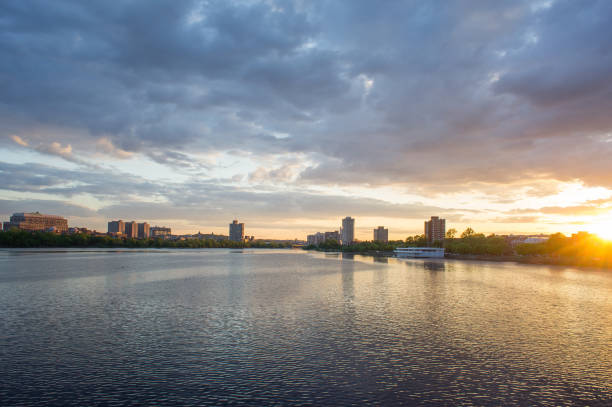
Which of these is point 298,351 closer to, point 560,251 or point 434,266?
point 434,266

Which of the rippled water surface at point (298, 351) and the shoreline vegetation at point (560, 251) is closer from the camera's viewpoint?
the rippled water surface at point (298, 351)

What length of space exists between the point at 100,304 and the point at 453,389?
34107 millimetres

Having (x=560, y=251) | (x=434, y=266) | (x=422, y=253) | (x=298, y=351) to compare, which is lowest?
(x=434, y=266)

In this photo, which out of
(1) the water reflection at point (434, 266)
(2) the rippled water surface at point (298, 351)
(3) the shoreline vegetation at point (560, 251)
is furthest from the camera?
(3) the shoreline vegetation at point (560, 251)

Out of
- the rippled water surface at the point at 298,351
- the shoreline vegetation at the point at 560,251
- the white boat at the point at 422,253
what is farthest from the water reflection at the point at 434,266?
the rippled water surface at the point at 298,351

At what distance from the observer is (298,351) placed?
78.1 feet

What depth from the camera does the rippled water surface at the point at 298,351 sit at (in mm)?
17625

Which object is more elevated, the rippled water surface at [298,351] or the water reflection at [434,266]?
the rippled water surface at [298,351]

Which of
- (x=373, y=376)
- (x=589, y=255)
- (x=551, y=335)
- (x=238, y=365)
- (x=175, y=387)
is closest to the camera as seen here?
(x=175, y=387)

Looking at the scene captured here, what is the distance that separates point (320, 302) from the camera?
140ft

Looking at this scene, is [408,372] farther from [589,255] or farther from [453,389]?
[589,255]

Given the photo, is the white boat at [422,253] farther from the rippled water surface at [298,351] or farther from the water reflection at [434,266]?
the rippled water surface at [298,351]

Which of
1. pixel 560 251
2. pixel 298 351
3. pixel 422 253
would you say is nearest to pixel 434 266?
pixel 422 253

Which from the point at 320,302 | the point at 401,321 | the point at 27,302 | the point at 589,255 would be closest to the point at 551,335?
the point at 401,321
